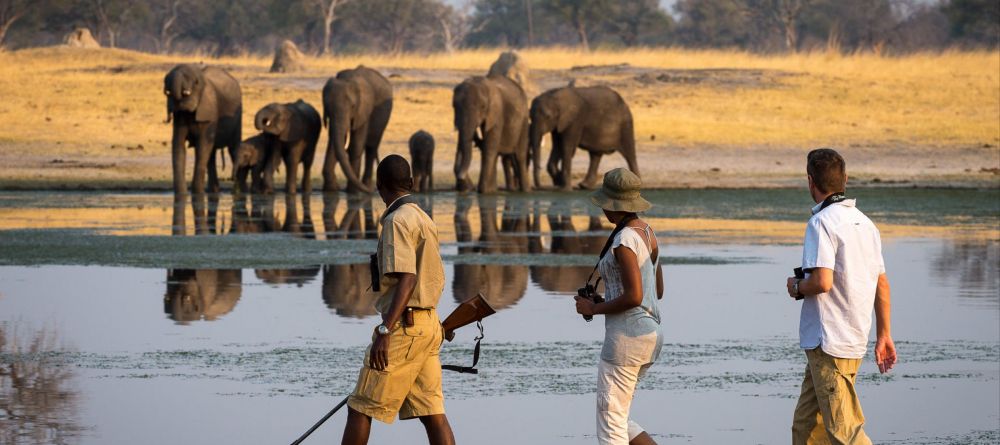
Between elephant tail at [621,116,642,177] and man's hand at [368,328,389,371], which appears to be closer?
man's hand at [368,328,389,371]

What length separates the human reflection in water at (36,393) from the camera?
797 cm

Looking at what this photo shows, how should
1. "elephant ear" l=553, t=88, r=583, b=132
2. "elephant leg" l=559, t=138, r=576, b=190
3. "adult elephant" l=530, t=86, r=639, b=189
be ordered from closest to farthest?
1. "elephant leg" l=559, t=138, r=576, b=190
2. "adult elephant" l=530, t=86, r=639, b=189
3. "elephant ear" l=553, t=88, r=583, b=132

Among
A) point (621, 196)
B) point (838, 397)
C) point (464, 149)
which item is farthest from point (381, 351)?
point (464, 149)

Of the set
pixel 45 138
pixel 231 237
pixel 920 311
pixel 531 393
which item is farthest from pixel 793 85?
pixel 531 393

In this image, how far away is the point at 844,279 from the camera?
22.7ft

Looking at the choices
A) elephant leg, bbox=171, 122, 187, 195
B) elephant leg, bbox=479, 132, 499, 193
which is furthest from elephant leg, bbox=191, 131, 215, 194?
elephant leg, bbox=479, 132, 499, 193

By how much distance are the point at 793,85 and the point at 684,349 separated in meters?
34.4

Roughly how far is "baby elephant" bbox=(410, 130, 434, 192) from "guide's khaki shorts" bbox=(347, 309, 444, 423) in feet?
65.0

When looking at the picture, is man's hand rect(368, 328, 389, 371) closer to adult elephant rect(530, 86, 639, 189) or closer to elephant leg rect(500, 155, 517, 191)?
adult elephant rect(530, 86, 639, 189)

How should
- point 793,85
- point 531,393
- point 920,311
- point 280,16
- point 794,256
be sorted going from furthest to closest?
point 280,16
point 793,85
point 794,256
point 920,311
point 531,393

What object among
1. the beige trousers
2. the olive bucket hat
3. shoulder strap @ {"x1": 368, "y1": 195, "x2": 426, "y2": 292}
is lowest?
the beige trousers

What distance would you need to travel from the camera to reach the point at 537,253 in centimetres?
1723

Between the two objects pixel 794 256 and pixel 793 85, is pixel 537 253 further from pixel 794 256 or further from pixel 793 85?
pixel 793 85

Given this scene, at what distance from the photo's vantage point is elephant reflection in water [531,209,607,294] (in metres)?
14.6
